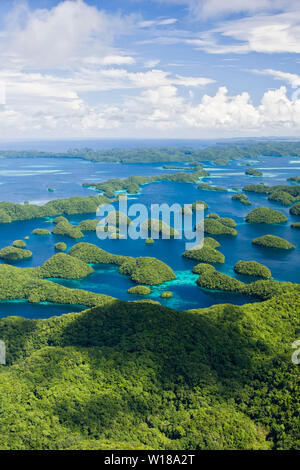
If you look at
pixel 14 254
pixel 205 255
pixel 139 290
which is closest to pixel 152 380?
pixel 139 290

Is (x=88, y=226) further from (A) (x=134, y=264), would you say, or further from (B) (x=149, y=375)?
(B) (x=149, y=375)

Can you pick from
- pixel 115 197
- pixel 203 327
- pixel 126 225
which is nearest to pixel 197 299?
pixel 203 327

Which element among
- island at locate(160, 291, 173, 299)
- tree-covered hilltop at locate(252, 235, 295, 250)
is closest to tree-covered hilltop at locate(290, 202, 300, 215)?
tree-covered hilltop at locate(252, 235, 295, 250)

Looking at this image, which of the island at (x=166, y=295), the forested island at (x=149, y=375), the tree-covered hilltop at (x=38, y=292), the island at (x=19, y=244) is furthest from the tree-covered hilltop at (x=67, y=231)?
the island at (x=166, y=295)

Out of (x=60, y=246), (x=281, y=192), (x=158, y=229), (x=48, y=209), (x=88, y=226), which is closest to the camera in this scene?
(x=60, y=246)
